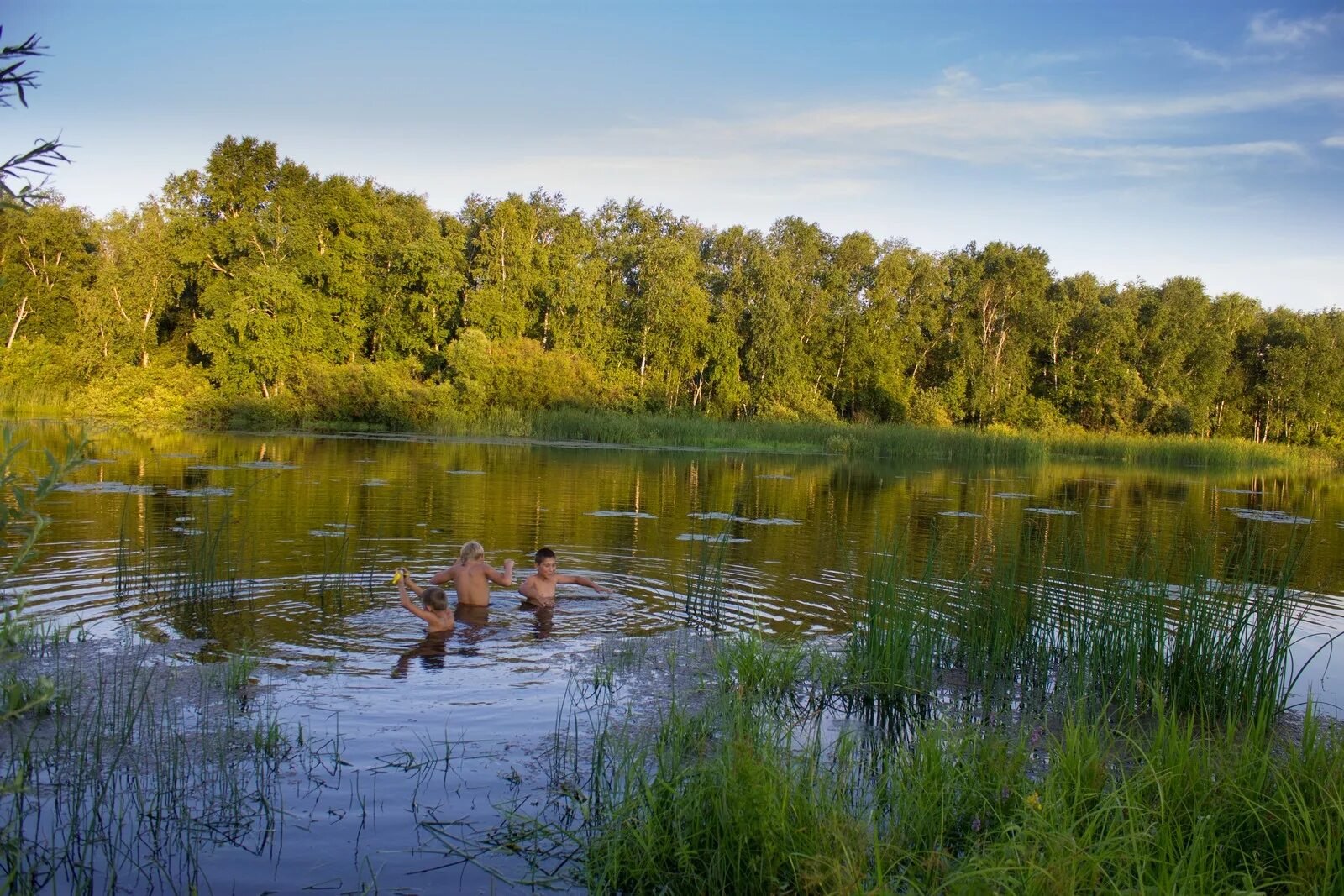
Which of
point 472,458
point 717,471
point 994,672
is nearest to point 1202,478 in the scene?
point 717,471

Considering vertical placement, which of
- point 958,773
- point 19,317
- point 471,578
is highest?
point 19,317

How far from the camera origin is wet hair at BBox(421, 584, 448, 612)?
27.8 feet

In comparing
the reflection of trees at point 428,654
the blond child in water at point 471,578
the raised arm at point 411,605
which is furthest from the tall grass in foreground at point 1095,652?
the blond child in water at point 471,578

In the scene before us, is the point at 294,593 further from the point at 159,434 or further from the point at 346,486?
the point at 159,434

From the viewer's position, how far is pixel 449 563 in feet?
39.5

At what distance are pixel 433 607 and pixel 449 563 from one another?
3.53 metres

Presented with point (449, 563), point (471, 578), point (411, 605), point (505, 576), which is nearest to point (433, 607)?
point (411, 605)

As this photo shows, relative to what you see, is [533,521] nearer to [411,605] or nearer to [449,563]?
[449,563]

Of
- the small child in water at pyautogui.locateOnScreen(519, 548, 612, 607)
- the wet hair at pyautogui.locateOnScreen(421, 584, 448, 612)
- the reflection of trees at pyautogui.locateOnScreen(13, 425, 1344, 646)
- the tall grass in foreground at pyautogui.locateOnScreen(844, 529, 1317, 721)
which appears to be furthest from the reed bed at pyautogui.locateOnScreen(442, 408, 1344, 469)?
the tall grass in foreground at pyautogui.locateOnScreen(844, 529, 1317, 721)

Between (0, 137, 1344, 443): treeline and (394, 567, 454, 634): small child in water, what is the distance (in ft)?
124

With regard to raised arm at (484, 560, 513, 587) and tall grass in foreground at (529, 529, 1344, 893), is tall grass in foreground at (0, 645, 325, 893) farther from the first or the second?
raised arm at (484, 560, 513, 587)

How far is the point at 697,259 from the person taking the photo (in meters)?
63.5

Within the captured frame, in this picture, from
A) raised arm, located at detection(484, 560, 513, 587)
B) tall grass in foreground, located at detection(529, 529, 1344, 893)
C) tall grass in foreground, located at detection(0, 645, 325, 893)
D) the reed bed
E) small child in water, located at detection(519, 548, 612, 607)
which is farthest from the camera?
the reed bed

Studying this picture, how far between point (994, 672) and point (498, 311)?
4876 cm
